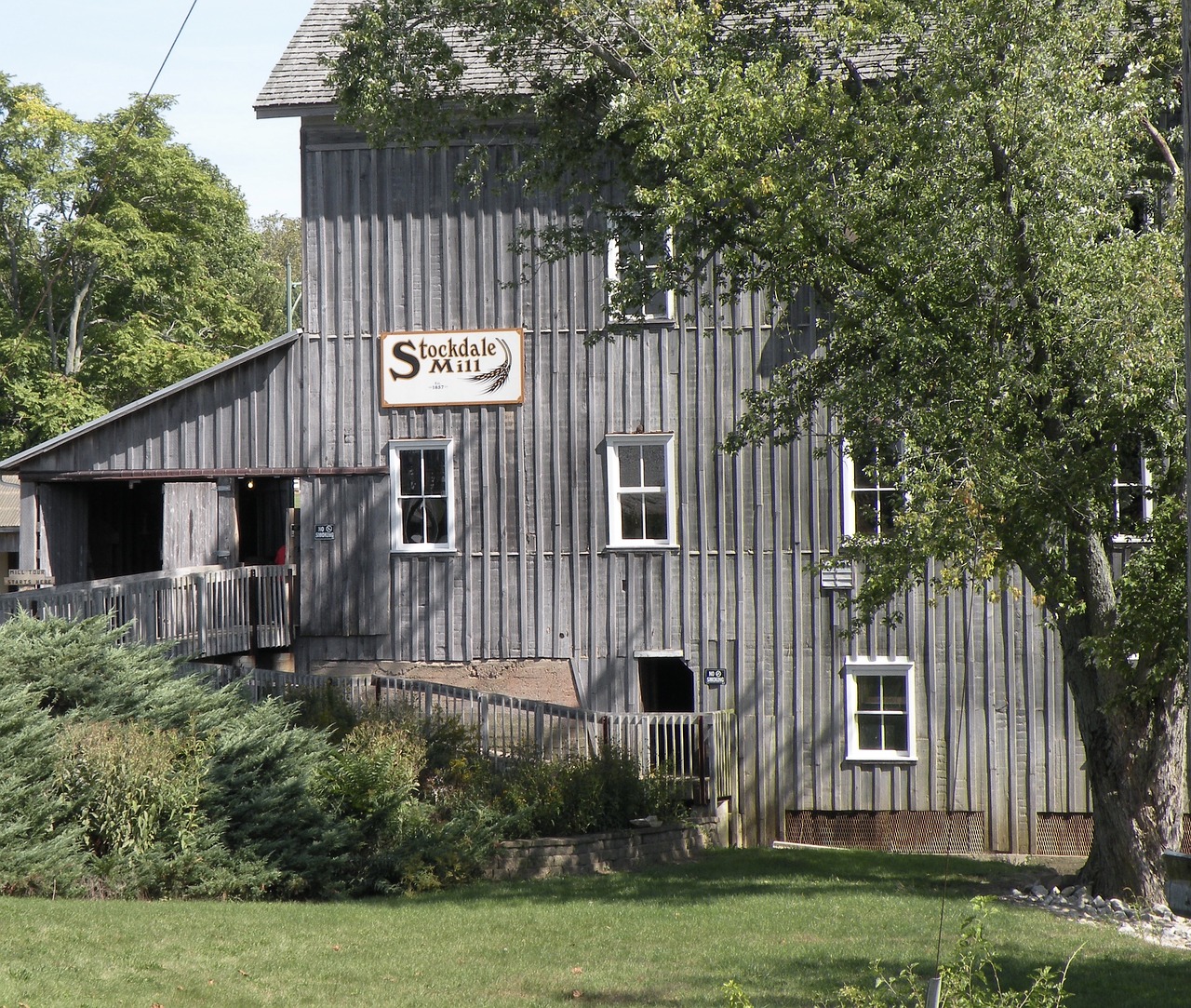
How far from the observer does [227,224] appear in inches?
1679

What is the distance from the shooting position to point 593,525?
2003 cm

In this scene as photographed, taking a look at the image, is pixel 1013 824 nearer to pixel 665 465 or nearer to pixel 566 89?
pixel 665 465

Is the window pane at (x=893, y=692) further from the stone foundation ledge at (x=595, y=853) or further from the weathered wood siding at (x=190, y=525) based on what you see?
the weathered wood siding at (x=190, y=525)

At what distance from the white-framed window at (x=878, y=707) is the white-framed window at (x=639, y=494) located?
3553 mm

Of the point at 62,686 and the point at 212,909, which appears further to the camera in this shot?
the point at 62,686

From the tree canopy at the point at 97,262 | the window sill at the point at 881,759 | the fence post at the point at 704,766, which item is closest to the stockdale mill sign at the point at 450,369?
the fence post at the point at 704,766

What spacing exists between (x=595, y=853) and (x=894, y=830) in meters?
6.09

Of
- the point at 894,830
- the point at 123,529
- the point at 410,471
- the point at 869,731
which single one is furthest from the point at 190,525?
the point at 894,830

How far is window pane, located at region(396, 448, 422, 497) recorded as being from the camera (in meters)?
20.3

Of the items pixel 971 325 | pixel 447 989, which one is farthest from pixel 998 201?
pixel 447 989

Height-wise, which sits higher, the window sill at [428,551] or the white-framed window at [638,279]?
the white-framed window at [638,279]

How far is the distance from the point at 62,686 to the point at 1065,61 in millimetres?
12054

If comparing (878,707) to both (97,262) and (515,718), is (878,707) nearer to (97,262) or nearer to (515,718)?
(515,718)

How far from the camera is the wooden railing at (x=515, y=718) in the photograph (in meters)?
17.1
